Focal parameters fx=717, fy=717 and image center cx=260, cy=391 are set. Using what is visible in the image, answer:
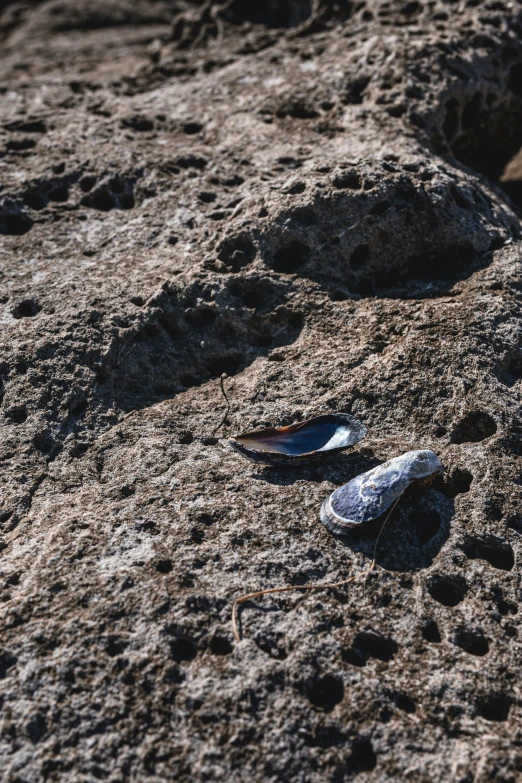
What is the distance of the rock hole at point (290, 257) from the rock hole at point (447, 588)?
6.19ft

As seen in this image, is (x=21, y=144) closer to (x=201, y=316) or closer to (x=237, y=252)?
(x=237, y=252)

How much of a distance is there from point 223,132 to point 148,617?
344cm

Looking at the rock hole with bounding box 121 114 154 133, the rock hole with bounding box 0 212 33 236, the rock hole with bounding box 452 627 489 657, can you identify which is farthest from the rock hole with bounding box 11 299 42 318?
the rock hole with bounding box 452 627 489 657

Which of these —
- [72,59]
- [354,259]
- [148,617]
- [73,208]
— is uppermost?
[72,59]

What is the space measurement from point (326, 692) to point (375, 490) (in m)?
0.81

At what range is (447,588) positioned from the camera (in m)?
2.76

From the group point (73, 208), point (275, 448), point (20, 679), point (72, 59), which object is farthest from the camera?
point (72, 59)

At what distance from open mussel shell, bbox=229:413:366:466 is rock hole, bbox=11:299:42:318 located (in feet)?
4.62

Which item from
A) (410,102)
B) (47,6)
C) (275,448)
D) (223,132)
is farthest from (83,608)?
(47,6)

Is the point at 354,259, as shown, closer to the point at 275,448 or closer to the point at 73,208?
the point at 275,448

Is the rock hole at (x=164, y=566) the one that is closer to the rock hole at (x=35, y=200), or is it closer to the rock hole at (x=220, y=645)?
the rock hole at (x=220, y=645)

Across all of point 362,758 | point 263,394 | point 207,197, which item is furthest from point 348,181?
point 362,758

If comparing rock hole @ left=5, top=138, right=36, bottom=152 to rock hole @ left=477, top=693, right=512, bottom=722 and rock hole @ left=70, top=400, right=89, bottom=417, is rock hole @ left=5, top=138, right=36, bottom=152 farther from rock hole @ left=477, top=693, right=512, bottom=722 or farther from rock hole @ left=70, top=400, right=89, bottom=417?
rock hole @ left=477, top=693, right=512, bottom=722

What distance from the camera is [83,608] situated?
2633 millimetres
